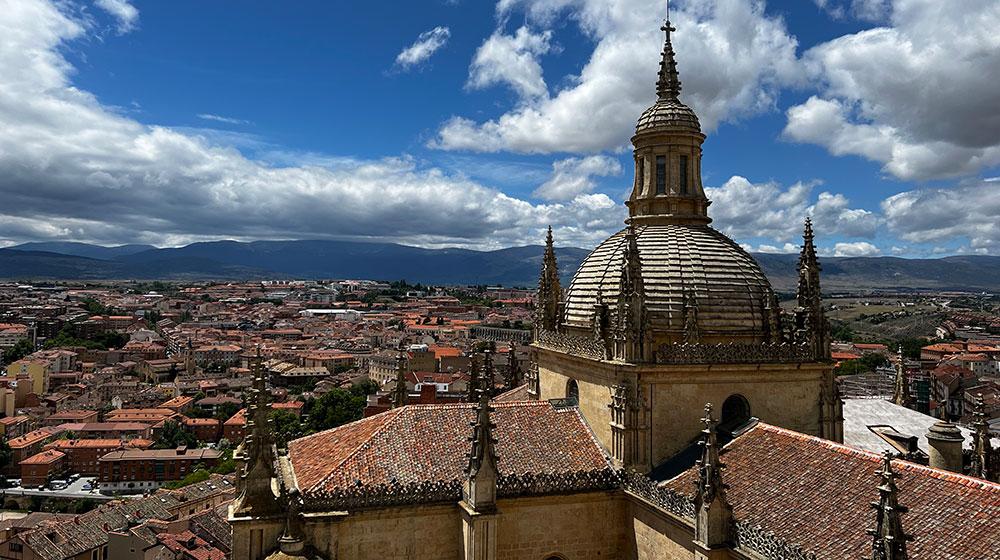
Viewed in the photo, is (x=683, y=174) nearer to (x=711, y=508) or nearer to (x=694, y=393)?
(x=694, y=393)

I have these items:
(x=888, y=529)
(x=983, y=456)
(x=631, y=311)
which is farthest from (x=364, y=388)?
(x=888, y=529)

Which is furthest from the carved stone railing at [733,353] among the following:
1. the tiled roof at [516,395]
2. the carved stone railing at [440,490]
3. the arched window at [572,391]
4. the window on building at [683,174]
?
the tiled roof at [516,395]

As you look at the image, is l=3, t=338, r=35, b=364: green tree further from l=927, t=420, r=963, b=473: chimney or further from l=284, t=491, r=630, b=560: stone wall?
l=927, t=420, r=963, b=473: chimney

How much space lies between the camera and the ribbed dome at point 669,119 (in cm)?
2502

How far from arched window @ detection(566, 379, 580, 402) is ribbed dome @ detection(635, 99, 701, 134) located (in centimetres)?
925

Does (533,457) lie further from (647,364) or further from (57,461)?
(57,461)

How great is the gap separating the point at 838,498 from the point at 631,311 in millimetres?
7208

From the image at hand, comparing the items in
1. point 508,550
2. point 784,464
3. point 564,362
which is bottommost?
point 508,550

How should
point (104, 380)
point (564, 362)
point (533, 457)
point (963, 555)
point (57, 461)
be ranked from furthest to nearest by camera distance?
point (104, 380)
point (57, 461)
point (564, 362)
point (533, 457)
point (963, 555)

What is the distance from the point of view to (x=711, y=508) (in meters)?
15.8

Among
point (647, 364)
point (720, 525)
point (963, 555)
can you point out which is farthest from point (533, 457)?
point (963, 555)

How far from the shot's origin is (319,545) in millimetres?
17141

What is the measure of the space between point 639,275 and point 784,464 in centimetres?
643

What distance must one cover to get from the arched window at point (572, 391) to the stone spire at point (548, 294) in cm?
279
